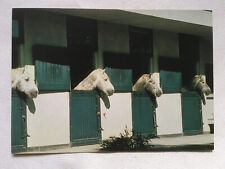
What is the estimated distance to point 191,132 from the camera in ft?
26.2

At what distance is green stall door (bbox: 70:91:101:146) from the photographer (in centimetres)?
746

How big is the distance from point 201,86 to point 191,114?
1.95 ft

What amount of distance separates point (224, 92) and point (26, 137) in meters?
3.59

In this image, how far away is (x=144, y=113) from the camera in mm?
7855

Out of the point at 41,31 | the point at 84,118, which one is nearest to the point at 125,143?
the point at 84,118

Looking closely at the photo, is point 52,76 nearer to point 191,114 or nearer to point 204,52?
point 191,114

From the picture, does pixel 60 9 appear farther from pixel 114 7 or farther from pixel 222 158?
pixel 222 158

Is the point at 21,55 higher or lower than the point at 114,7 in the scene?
lower

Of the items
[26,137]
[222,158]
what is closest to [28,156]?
[26,137]

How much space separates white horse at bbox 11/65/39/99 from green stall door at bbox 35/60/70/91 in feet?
0.33

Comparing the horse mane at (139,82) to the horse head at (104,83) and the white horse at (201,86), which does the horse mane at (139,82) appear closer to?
the horse head at (104,83)

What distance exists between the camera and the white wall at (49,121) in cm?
719

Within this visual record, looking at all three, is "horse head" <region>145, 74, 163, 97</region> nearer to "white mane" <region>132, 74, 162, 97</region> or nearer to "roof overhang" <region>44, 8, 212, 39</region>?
"white mane" <region>132, 74, 162, 97</region>

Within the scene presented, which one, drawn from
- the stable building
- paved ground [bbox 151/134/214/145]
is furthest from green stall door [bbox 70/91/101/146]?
paved ground [bbox 151/134/214/145]
